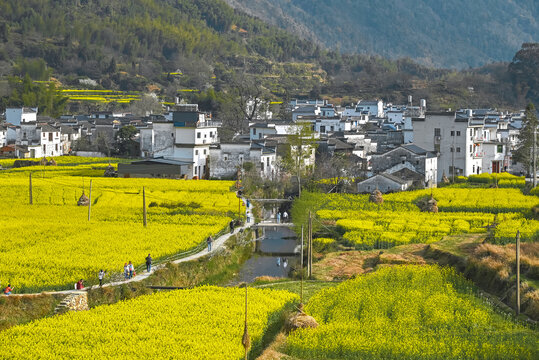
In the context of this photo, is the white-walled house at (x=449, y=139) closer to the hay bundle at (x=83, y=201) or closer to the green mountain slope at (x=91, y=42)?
the hay bundle at (x=83, y=201)

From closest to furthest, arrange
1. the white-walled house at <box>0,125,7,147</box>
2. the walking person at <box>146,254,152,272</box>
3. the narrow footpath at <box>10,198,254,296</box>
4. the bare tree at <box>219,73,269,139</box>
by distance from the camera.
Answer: the narrow footpath at <box>10,198,254,296</box> → the walking person at <box>146,254,152,272</box> → the white-walled house at <box>0,125,7,147</box> → the bare tree at <box>219,73,269,139</box>

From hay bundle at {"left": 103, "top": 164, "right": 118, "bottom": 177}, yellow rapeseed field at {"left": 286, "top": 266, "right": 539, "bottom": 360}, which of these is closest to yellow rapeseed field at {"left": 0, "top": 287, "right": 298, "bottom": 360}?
yellow rapeseed field at {"left": 286, "top": 266, "right": 539, "bottom": 360}

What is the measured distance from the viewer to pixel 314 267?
4238 centimetres

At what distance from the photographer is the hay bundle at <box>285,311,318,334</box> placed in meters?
28.6

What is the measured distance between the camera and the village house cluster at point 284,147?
2876 inches

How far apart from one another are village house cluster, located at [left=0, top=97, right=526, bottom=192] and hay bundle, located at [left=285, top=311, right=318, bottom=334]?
39149 millimetres

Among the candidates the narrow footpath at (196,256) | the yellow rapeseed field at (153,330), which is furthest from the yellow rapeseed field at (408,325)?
the narrow footpath at (196,256)

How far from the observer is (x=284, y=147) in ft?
265

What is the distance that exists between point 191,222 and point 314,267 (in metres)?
12.2

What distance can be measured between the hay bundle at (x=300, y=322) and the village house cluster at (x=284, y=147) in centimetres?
3915

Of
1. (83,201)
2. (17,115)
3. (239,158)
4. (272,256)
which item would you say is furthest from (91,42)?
(272,256)

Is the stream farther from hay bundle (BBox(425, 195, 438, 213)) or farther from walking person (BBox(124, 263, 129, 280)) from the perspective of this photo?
hay bundle (BBox(425, 195, 438, 213))

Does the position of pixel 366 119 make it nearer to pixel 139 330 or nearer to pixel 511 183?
pixel 511 183

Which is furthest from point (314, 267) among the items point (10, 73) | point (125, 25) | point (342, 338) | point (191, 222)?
point (125, 25)
